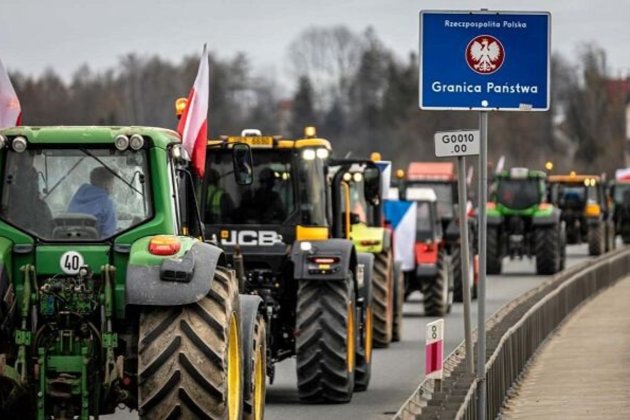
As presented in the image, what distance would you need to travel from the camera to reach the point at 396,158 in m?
133

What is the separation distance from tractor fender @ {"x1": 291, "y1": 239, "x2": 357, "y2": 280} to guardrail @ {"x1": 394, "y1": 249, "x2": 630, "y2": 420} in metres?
1.32

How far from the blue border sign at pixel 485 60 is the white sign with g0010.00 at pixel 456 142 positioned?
21 centimetres

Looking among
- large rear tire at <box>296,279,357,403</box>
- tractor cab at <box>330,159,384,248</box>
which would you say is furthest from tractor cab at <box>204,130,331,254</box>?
large rear tire at <box>296,279,357,403</box>

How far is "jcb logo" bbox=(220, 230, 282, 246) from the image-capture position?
19.7m

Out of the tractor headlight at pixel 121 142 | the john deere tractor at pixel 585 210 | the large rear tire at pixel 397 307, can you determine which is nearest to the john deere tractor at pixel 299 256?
the tractor headlight at pixel 121 142

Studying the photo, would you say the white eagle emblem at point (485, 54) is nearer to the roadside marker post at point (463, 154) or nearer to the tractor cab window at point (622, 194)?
the roadside marker post at point (463, 154)

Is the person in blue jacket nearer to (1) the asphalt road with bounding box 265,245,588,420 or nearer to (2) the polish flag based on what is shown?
(2) the polish flag

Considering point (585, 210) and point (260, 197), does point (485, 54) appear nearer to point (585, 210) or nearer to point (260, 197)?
point (260, 197)

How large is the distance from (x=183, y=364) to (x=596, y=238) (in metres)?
51.2

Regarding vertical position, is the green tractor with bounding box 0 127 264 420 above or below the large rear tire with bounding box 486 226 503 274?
above

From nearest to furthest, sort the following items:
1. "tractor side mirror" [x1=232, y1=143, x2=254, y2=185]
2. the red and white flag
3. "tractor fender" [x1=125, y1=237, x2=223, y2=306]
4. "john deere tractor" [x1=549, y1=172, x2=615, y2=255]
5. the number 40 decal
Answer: "tractor fender" [x1=125, y1=237, x2=223, y2=306] < the number 40 decal < "tractor side mirror" [x1=232, y1=143, x2=254, y2=185] < the red and white flag < "john deere tractor" [x1=549, y1=172, x2=615, y2=255]

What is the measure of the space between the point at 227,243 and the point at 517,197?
3153cm

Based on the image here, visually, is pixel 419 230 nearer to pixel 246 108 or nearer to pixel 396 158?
pixel 396 158

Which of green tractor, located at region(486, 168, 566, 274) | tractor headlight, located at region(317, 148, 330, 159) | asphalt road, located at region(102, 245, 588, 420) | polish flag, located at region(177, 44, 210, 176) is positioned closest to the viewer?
polish flag, located at region(177, 44, 210, 176)
